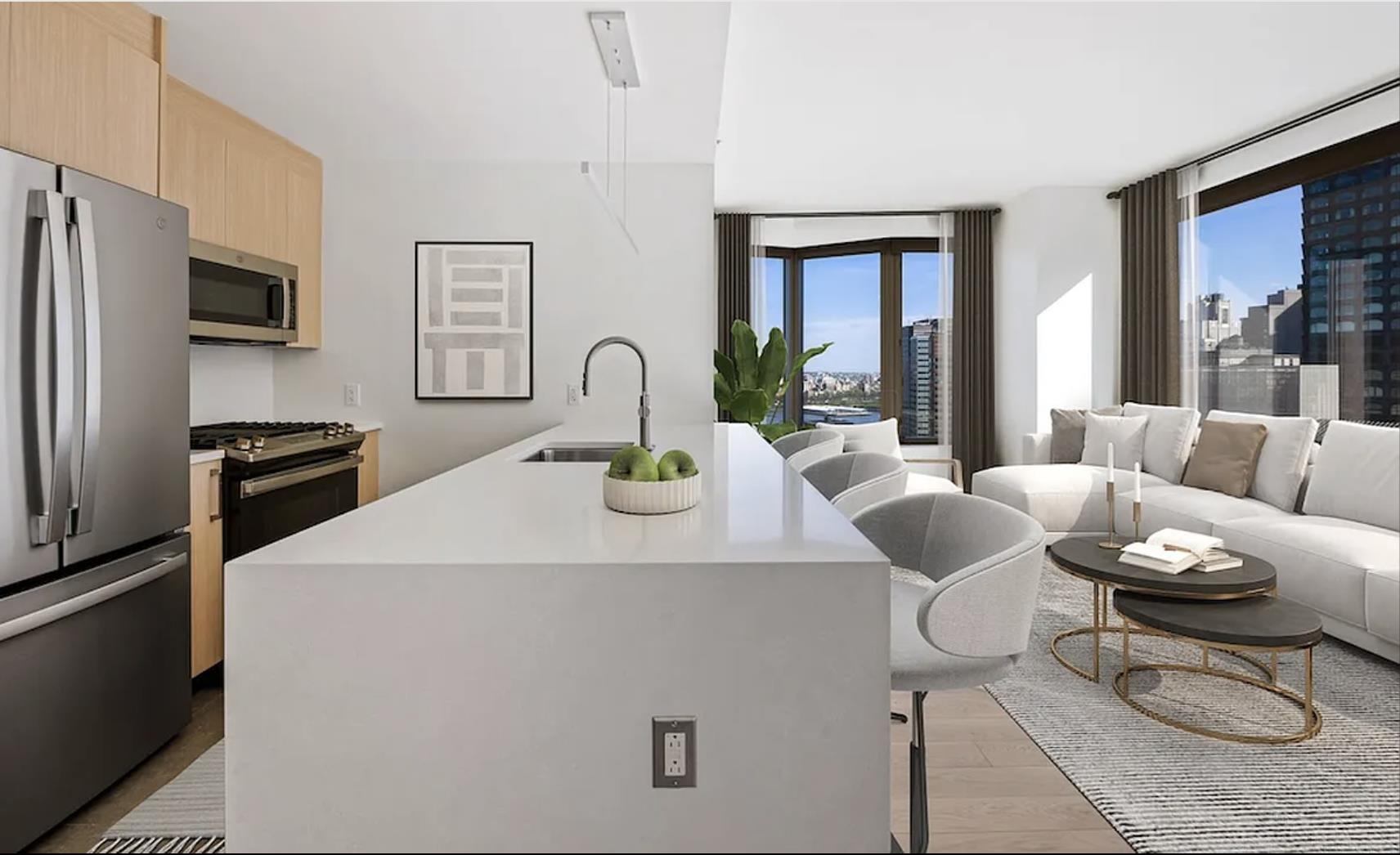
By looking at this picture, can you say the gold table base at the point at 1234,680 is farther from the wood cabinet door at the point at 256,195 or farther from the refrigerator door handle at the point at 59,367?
the wood cabinet door at the point at 256,195

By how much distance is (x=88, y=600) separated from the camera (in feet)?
6.71

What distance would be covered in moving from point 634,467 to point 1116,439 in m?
4.67

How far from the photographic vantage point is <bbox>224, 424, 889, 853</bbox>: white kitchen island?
1.13 metres

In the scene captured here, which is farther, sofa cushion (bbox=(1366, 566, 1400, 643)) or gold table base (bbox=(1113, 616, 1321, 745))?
sofa cushion (bbox=(1366, 566, 1400, 643))

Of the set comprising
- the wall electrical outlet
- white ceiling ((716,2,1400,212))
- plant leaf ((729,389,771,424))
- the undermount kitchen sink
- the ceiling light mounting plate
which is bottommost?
the wall electrical outlet

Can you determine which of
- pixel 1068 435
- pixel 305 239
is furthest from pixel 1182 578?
pixel 305 239

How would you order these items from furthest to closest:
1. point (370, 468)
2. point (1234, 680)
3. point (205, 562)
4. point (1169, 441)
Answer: point (1169, 441), point (370, 468), point (1234, 680), point (205, 562)

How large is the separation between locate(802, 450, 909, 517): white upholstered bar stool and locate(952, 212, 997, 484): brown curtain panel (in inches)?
188

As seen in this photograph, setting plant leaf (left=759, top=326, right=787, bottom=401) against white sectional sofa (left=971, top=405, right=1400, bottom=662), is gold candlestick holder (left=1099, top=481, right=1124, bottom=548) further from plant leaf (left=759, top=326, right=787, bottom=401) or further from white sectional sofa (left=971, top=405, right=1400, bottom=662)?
plant leaf (left=759, top=326, right=787, bottom=401)

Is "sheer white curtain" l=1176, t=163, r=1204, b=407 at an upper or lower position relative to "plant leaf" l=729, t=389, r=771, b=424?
upper

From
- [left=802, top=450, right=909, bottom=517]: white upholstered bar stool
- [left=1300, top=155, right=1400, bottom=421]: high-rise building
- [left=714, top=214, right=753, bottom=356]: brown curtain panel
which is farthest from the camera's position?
[left=714, top=214, right=753, bottom=356]: brown curtain panel

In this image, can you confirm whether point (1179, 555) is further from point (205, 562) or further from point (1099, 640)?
point (205, 562)

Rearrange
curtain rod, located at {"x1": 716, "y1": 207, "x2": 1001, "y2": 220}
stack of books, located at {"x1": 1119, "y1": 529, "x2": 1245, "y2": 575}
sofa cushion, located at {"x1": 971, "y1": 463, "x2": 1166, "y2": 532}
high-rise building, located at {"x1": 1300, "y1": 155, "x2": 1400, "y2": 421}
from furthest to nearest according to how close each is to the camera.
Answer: curtain rod, located at {"x1": 716, "y1": 207, "x2": 1001, "y2": 220}
sofa cushion, located at {"x1": 971, "y1": 463, "x2": 1166, "y2": 532}
high-rise building, located at {"x1": 1300, "y1": 155, "x2": 1400, "y2": 421}
stack of books, located at {"x1": 1119, "y1": 529, "x2": 1245, "y2": 575}

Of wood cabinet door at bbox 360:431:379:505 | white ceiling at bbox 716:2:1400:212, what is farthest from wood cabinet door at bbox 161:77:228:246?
white ceiling at bbox 716:2:1400:212
